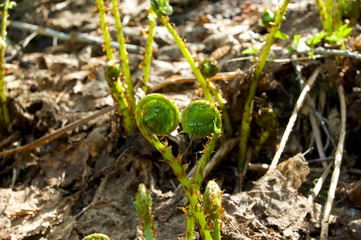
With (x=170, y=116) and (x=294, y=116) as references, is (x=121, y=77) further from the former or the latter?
(x=170, y=116)

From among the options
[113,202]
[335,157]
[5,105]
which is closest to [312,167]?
[335,157]

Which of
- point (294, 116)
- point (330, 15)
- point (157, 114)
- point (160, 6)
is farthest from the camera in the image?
point (330, 15)

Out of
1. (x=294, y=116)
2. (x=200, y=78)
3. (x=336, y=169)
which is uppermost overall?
(x=200, y=78)

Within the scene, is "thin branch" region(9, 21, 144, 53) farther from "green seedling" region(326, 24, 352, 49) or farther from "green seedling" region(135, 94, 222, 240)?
"green seedling" region(135, 94, 222, 240)

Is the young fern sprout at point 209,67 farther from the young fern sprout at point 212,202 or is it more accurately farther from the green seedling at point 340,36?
the young fern sprout at point 212,202

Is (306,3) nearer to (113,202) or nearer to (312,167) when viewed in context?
(312,167)

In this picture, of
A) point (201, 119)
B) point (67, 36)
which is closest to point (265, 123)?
point (201, 119)

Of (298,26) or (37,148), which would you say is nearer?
(37,148)
